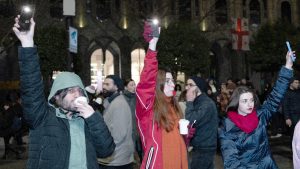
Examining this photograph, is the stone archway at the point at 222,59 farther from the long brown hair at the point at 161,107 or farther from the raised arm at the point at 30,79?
the raised arm at the point at 30,79

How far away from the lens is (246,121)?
4.85m

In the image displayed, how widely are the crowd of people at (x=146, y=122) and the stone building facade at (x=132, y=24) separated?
19766mm

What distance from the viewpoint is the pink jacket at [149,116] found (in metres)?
4.30

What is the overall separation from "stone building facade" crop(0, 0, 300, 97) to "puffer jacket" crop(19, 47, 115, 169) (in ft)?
73.0

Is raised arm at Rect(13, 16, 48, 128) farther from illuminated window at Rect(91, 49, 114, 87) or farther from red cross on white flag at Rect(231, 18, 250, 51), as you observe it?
illuminated window at Rect(91, 49, 114, 87)

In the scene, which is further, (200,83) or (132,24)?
(132,24)

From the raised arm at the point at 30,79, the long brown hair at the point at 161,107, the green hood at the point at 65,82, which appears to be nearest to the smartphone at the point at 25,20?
the raised arm at the point at 30,79

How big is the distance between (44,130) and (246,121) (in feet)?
7.42

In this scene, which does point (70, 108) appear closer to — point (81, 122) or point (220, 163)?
point (81, 122)

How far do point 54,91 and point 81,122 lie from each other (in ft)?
1.03

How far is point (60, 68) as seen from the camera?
83.2 ft

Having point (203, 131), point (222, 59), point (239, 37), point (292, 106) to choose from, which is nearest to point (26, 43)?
point (203, 131)

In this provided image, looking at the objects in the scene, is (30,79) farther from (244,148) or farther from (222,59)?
(222,59)

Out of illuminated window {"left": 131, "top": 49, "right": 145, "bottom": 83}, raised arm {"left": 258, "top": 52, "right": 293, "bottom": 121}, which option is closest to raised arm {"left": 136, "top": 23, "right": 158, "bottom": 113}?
raised arm {"left": 258, "top": 52, "right": 293, "bottom": 121}
